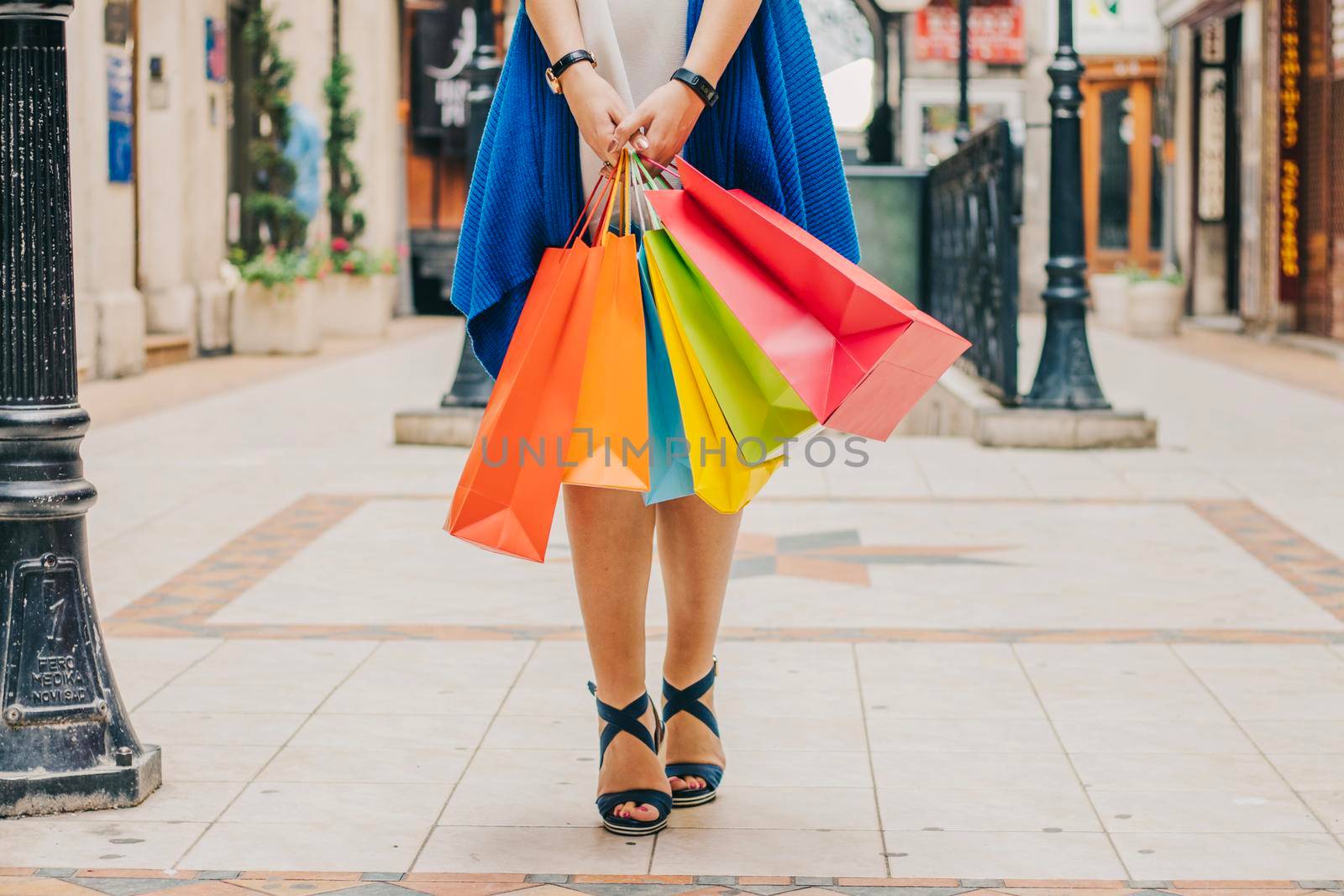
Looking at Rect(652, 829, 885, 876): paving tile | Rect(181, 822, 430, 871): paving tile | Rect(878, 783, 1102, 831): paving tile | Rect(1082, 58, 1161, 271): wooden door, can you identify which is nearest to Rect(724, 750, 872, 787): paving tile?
Rect(878, 783, 1102, 831): paving tile

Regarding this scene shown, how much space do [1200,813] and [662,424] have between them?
129 centimetres

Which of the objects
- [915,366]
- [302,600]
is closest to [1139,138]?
[302,600]

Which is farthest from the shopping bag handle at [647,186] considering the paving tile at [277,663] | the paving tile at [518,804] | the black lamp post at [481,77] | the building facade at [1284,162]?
the building facade at [1284,162]

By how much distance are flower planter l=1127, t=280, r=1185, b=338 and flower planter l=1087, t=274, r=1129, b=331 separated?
22 centimetres

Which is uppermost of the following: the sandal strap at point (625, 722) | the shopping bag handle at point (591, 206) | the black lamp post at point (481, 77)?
the black lamp post at point (481, 77)

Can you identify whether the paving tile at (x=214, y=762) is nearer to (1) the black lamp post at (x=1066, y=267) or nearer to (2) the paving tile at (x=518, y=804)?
(2) the paving tile at (x=518, y=804)

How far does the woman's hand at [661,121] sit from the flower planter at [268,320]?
14149 mm

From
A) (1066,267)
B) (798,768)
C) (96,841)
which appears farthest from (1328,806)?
(1066,267)

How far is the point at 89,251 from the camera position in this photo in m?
14.0

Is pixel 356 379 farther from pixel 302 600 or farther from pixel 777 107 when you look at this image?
pixel 777 107

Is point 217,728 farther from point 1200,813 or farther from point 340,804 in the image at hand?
point 1200,813

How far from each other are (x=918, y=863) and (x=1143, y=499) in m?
4.69

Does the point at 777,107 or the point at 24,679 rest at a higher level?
the point at 777,107

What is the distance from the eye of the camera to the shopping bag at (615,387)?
3.17m
